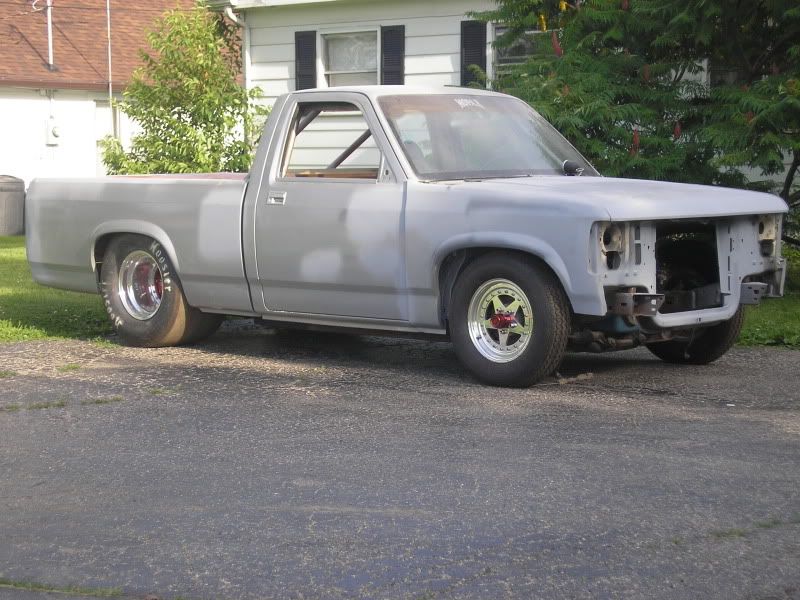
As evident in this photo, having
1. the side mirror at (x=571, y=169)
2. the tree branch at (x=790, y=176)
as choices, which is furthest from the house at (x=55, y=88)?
the side mirror at (x=571, y=169)

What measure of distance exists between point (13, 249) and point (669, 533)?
55.9ft

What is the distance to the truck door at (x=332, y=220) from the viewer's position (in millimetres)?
8203

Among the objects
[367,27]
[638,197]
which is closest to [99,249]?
[638,197]

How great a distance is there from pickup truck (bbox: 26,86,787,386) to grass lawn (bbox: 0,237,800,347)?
0.75 meters

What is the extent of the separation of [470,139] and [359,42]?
11.2 meters

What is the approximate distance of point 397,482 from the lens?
555 centimetres

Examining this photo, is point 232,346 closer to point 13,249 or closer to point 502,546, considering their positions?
point 502,546

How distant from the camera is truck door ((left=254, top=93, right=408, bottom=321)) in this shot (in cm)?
820

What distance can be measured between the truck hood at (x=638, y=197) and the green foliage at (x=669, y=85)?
2969mm

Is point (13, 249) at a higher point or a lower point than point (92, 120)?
lower

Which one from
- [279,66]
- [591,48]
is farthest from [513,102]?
[279,66]

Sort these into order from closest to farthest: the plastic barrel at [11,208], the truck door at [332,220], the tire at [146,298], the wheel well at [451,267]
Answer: the wheel well at [451,267] < the truck door at [332,220] < the tire at [146,298] < the plastic barrel at [11,208]

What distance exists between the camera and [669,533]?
15.6 feet

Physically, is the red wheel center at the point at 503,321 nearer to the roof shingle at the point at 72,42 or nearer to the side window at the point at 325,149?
the side window at the point at 325,149
